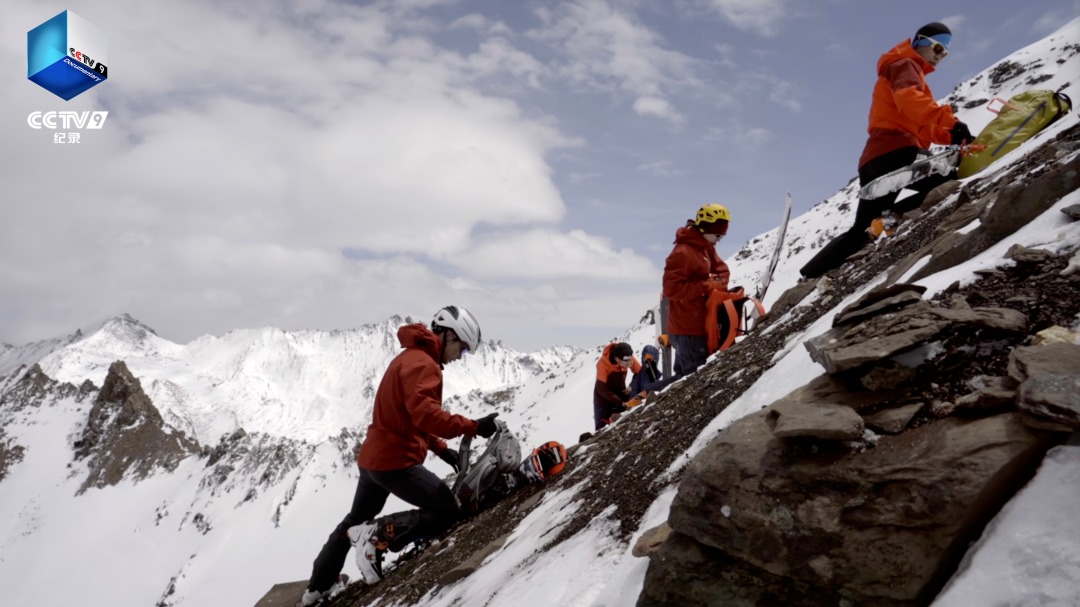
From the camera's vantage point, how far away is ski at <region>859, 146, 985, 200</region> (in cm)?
877

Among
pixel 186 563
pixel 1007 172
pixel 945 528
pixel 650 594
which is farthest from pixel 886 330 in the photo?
pixel 186 563

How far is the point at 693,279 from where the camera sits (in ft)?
30.7

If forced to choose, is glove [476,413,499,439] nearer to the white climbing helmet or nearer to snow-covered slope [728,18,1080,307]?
the white climbing helmet

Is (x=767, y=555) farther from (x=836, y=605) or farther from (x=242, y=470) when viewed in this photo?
(x=242, y=470)

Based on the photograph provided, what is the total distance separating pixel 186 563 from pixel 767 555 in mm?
59233

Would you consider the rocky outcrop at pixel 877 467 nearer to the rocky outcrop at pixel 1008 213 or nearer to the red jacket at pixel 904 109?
the rocky outcrop at pixel 1008 213

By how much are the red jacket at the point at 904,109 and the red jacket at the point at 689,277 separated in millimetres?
2836

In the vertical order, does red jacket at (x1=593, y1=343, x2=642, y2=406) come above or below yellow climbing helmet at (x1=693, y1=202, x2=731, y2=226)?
below

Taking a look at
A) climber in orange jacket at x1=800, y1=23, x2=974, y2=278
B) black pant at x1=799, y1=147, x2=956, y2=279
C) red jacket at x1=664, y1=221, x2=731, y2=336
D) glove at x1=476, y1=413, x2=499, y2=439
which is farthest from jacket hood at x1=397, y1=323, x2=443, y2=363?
climber in orange jacket at x1=800, y1=23, x2=974, y2=278

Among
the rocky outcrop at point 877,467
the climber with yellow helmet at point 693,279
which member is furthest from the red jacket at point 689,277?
the rocky outcrop at point 877,467

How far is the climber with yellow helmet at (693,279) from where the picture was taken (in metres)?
9.16

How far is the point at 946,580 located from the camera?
2.16m

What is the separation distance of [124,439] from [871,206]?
97442mm

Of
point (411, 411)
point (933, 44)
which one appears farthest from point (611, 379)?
point (933, 44)
